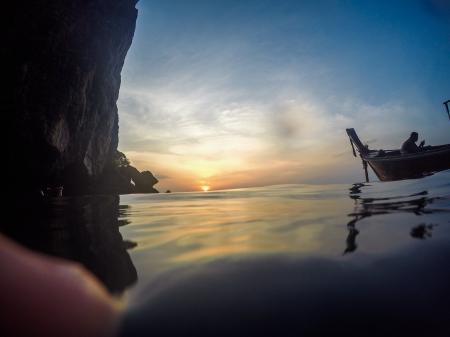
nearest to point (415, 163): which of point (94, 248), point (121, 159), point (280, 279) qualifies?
point (280, 279)

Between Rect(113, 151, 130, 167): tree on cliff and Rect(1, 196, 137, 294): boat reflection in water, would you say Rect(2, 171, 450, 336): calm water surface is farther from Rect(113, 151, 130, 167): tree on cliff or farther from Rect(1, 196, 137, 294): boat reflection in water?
Rect(113, 151, 130, 167): tree on cliff

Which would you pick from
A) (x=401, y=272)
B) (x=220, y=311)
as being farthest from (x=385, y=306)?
(x=220, y=311)

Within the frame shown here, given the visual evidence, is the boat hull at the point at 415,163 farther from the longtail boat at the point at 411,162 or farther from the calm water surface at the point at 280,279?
the calm water surface at the point at 280,279

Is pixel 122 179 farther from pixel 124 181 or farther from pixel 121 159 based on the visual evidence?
pixel 121 159

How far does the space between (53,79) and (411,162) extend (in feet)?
75.1

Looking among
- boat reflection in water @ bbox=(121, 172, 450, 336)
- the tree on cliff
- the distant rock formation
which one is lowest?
boat reflection in water @ bbox=(121, 172, 450, 336)

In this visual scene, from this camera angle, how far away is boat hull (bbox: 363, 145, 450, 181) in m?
13.1

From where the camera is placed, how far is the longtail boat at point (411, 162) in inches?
519

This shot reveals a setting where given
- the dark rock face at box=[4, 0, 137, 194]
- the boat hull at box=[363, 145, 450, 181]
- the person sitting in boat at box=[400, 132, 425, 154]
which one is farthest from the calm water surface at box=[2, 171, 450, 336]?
the dark rock face at box=[4, 0, 137, 194]

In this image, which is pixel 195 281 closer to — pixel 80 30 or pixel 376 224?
pixel 376 224

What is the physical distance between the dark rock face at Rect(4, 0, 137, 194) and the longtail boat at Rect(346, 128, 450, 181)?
72.0 feet

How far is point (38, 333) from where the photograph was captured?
813mm

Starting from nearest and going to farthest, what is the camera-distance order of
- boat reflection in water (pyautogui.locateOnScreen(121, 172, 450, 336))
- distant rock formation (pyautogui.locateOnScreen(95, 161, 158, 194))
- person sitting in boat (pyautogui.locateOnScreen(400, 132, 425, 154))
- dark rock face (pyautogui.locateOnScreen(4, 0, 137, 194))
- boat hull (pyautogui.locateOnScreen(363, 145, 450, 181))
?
boat reflection in water (pyautogui.locateOnScreen(121, 172, 450, 336)) → boat hull (pyautogui.locateOnScreen(363, 145, 450, 181)) → person sitting in boat (pyautogui.locateOnScreen(400, 132, 425, 154)) → dark rock face (pyautogui.locateOnScreen(4, 0, 137, 194)) → distant rock formation (pyautogui.locateOnScreen(95, 161, 158, 194))

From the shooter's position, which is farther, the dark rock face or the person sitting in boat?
the dark rock face
